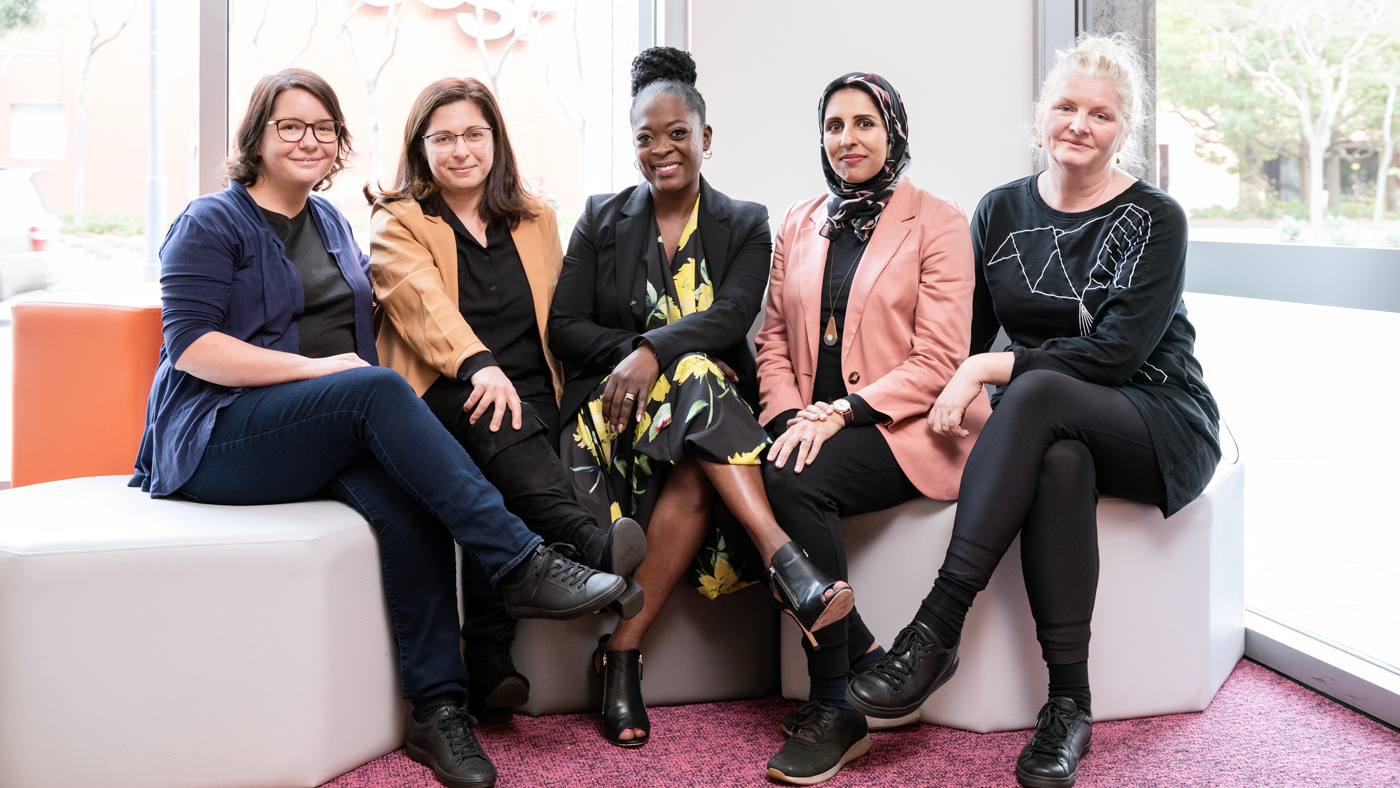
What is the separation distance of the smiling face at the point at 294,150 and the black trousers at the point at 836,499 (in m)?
1.12

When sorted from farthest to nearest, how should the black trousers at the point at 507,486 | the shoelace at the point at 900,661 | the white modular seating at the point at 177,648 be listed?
1. the black trousers at the point at 507,486
2. the shoelace at the point at 900,661
3. the white modular seating at the point at 177,648

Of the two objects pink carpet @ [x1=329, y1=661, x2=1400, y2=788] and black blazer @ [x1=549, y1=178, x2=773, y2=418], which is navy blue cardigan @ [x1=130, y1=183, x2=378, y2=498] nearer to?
black blazer @ [x1=549, y1=178, x2=773, y2=418]

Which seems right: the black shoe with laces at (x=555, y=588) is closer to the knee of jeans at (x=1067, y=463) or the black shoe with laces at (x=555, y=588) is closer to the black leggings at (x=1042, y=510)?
the black leggings at (x=1042, y=510)

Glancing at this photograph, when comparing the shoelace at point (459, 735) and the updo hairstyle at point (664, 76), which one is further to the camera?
the updo hairstyle at point (664, 76)

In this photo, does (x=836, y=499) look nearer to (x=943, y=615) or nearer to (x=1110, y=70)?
(x=943, y=615)

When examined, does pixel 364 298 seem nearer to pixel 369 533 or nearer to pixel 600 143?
pixel 369 533

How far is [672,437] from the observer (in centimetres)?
189

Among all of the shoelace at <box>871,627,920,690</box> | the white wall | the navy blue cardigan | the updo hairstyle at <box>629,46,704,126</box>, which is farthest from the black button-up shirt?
the shoelace at <box>871,627,920,690</box>

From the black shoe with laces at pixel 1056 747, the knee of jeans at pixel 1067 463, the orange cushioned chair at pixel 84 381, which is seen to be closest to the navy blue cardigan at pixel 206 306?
the orange cushioned chair at pixel 84 381

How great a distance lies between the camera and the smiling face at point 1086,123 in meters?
2.03

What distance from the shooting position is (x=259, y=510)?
5.80ft

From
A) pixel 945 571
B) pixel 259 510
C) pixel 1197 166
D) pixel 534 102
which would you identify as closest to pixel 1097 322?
pixel 945 571

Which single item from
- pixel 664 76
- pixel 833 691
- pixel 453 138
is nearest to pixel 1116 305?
pixel 833 691

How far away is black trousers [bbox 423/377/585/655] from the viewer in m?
1.87
